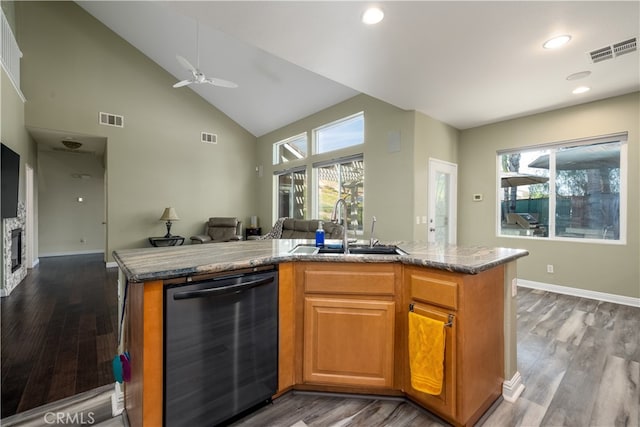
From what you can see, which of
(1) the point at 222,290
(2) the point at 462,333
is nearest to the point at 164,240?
(1) the point at 222,290

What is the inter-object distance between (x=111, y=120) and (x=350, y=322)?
6.59 m

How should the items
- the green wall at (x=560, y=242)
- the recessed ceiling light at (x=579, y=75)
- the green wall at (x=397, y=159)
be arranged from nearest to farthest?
1. the recessed ceiling light at (x=579, y=75)
2. the green wall at (x=560, y=242)
3. the green wall at (x=397, y=159)

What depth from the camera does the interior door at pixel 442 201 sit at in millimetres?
4559

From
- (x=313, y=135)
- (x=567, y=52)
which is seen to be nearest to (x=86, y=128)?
(x=313, y=135)

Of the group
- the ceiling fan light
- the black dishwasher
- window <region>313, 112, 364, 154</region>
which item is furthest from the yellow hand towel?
window <region>313, 112, 364, 154</region>

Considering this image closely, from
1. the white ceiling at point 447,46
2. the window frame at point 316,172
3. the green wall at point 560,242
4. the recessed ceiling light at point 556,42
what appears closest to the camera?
the white ceiling at point 447,46

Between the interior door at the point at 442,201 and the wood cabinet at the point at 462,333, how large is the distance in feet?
9.71

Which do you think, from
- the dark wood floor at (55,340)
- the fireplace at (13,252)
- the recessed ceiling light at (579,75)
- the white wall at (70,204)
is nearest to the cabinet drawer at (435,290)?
the dark wood floor at (55,340)

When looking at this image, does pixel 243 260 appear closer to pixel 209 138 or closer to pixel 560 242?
pixel 560 242

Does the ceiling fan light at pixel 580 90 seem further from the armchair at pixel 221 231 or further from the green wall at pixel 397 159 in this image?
the armchair at pixel 221 231

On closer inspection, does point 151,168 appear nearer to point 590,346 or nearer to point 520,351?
point 520,351

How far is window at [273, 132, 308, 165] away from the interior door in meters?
2.95

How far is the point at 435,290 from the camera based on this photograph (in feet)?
5.07

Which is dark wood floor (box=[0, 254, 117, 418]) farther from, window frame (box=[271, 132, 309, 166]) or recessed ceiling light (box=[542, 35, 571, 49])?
recessed ceiling light (box=[542, 35, 571, 49])
